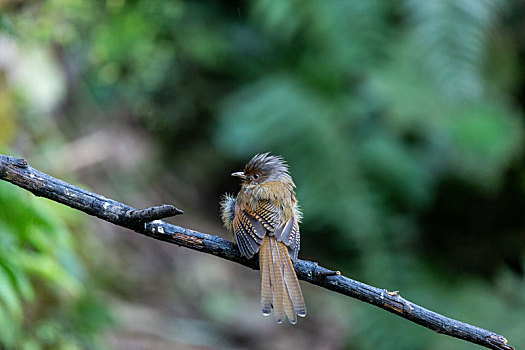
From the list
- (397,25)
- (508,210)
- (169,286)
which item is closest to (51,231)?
(169,286)

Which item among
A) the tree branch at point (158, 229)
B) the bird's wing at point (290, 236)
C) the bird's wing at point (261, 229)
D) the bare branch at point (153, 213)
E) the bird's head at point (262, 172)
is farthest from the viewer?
the bird's head at point (262, 172)

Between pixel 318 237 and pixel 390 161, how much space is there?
3.55ft

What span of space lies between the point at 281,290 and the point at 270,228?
15.6 inches

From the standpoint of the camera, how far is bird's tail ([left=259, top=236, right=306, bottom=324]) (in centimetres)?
242

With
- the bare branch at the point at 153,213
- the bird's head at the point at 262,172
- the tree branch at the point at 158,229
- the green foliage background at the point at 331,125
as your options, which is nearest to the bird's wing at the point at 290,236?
the bird's head at the point at 262,172

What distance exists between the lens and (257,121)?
5.33m

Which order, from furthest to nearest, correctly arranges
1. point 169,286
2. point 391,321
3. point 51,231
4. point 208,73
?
1. point 208,73
2. point 169,286
3. point 391,321
4. point 51,231

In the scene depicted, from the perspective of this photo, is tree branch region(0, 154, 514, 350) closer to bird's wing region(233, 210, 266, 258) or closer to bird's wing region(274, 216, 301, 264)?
bird's wing region(233, 210, 266, 258)

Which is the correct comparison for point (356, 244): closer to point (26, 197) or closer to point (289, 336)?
point (289, 336)

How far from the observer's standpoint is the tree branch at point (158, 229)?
6.21ft

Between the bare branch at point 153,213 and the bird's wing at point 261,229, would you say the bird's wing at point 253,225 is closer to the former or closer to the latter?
the bird's wing at point 261,229

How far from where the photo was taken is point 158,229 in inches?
78.9

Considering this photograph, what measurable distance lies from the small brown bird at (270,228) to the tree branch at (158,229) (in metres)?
0.43

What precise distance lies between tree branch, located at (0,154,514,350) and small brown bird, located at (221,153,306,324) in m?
0.43
